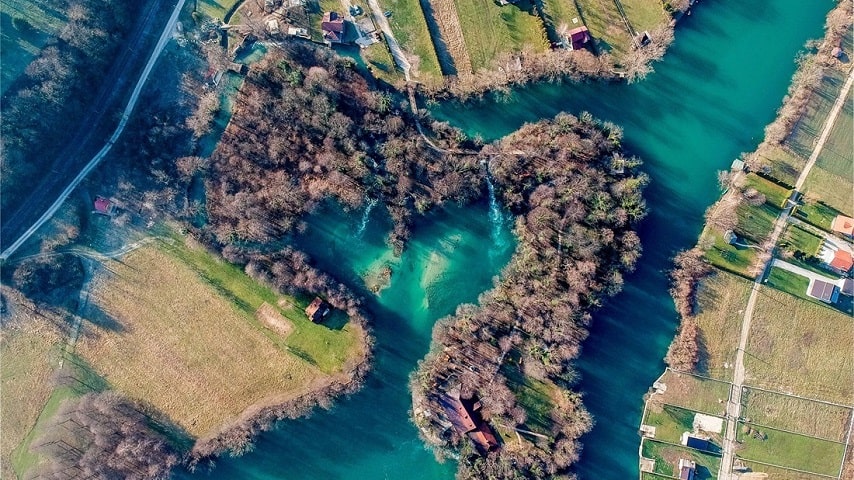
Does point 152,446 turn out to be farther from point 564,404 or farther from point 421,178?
point 564,404

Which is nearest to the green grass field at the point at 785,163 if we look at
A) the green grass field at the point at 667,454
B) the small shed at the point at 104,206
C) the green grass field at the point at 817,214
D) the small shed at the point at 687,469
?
the green grass field at the point at 817,214

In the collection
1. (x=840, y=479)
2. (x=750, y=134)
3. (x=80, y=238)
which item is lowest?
(x=80, y=238)

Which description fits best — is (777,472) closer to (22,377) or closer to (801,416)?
(801,416)

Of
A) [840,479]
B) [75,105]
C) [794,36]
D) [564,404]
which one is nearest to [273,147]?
[75,105]

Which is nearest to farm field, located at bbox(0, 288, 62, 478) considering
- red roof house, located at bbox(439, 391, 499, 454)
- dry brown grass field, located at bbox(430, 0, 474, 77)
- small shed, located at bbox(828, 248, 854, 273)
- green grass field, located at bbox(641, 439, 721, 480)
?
red roof house, located at bbox(439, 391, 499, 454)

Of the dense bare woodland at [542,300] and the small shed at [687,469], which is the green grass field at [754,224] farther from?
the small shed at [687,469]
